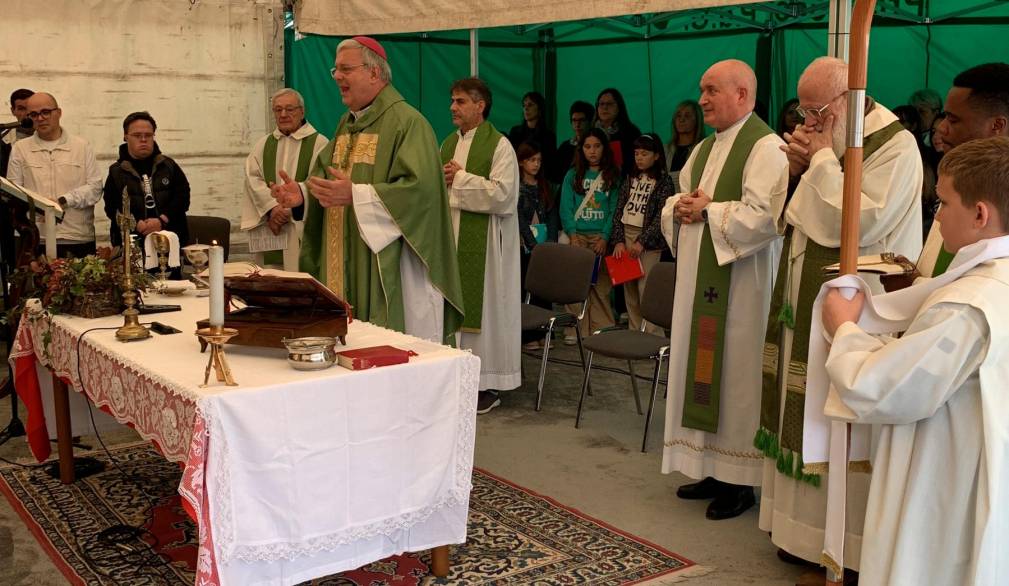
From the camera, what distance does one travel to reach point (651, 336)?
19.0 ft

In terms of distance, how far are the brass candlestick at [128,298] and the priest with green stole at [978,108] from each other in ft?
8.81

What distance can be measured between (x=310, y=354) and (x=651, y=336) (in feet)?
9.35

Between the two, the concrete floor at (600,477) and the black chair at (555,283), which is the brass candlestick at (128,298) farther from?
the black chair at (555,283)

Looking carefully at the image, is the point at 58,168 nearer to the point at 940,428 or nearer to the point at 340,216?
the point at 340,216

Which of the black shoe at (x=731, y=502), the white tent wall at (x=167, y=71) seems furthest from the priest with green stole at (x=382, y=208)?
the white tent wall at (x=167, y=71)

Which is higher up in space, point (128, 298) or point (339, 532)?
point (128, 298)

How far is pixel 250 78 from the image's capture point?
30.8 ft

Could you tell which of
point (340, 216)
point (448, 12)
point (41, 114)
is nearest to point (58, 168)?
point (41, 114)

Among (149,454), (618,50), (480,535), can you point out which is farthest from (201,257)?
(618,50)

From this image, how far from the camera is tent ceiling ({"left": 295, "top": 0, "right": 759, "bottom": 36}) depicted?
627cm

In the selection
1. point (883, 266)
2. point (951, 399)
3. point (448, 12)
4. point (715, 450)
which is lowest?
point (715, 450)

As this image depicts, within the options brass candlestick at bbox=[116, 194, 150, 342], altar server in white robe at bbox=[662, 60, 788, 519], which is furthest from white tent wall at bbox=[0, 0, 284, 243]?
altar server in white robe at bbox=[662, 60, 788, 519]

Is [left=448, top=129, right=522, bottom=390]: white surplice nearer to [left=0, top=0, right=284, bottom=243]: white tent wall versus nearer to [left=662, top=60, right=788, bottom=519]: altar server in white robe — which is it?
[left=662, top=60, right=788, bottom=519]: altar server in white robe

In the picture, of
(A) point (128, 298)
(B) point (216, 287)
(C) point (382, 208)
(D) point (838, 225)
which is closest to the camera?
(B) point (216, 287)
